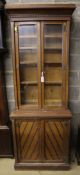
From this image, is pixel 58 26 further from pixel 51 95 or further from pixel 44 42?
pixel 51 95

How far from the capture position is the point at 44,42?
2293mm

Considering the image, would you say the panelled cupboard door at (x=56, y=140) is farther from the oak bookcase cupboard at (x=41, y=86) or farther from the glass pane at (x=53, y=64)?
the glass pane at (x=53, y=64)

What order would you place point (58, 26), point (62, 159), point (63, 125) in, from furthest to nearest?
point (62, 159) → point (63, 125) → point (58, 26)

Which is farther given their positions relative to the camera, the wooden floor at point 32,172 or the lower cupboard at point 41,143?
the wooden floor at point 32,172

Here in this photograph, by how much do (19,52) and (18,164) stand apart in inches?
59.0

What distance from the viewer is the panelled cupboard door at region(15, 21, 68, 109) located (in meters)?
2.26

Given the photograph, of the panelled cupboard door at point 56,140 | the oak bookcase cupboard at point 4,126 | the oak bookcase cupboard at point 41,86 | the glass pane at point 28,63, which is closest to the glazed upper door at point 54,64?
the oak bookcase cupboard at point 41,86

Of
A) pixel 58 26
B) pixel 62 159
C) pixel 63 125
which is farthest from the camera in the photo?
pixel 62 159

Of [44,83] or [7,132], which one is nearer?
[44,83]

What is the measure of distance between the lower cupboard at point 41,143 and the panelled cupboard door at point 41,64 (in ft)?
0.75

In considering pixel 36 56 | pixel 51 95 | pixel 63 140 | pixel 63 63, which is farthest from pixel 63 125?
pixel 36 56

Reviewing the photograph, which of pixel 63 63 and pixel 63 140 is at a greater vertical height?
pixel 63 63

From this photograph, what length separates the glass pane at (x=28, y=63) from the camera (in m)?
2.29

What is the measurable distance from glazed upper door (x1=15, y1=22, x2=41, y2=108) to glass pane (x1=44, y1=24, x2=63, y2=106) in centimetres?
11
